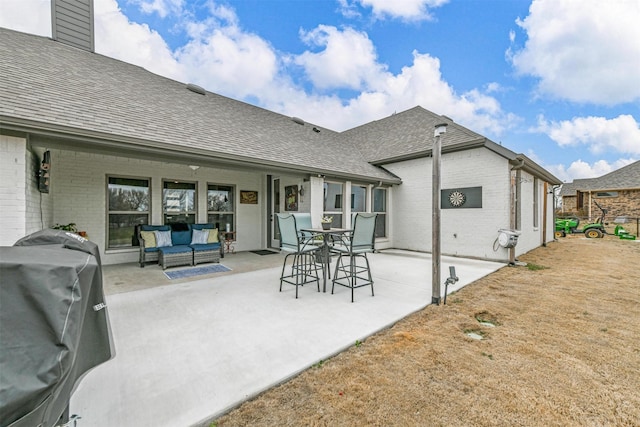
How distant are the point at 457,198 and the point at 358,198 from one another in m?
2.92

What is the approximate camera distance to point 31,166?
13.2 ft

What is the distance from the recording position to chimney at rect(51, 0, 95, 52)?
6.82 meters

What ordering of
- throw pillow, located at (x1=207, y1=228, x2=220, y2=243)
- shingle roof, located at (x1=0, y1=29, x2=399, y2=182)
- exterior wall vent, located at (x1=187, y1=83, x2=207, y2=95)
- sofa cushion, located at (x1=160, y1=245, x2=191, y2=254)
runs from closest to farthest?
shingle roof, located at (x1=0, y1=29, x2=399, y2=182)
sofa cushion, located at (x1=160, y1=245, x2=191, y2=254)
throw pillow, located at (x1=207, y1=228, x2=220, y2=243)
exterior wall vent, located at (x1=187, y1=83, x2=207, y2=95)

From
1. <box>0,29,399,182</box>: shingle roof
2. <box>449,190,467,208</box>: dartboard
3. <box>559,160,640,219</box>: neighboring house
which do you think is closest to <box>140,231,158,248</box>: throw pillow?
<box>0,29,399,182</box>: shingle roof

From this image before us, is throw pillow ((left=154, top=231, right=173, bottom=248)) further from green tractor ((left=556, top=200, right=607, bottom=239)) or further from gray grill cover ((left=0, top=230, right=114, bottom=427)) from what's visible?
green tractor ((left=556, top=200, right=607, bottom=239))

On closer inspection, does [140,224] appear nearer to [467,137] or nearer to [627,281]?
[467,137]

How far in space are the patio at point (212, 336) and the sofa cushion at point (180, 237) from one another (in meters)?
1.28

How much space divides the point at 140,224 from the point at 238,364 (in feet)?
19.4

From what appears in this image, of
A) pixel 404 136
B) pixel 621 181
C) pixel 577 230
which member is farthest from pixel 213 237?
pixel 621 181

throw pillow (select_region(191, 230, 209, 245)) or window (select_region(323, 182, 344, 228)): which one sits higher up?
window (select_region(323, 182, 344, 228))

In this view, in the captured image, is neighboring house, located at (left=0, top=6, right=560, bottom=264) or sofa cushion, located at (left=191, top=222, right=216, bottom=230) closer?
neighboring house, located at (left=0, top=6, right=560, bottom=264)

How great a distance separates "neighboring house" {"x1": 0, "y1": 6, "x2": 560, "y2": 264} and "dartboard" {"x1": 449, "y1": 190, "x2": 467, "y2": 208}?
38mm

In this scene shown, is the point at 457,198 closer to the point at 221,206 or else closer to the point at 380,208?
the point at 380,208

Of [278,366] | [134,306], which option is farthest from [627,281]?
[134,306]
